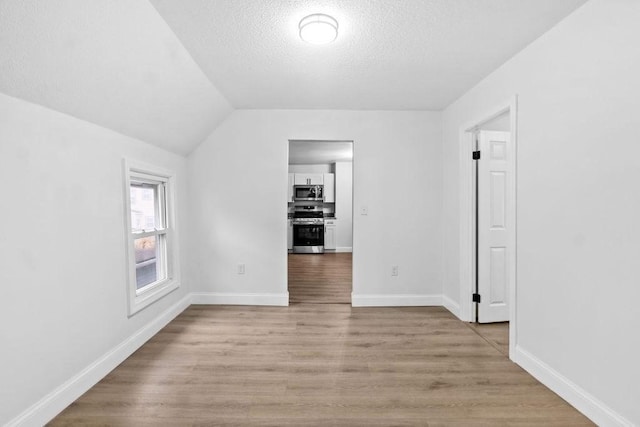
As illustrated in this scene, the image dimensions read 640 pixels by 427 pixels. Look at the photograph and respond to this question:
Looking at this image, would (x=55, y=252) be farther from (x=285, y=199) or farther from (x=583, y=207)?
(x=583, y=207)

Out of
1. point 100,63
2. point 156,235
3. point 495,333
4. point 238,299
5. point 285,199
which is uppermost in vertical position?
point 100,63

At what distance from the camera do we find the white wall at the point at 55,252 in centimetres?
153

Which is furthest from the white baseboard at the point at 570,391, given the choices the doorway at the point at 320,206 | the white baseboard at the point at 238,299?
the doorway at the point at 320,206

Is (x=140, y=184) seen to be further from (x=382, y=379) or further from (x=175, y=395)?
(x=382, y=379)

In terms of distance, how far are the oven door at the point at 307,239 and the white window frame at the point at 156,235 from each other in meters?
4.27

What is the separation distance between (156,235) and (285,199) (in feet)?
4.65

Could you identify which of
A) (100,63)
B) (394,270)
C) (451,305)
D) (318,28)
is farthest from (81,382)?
(451,305)

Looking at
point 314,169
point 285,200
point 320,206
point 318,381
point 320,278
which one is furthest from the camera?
point 314,169

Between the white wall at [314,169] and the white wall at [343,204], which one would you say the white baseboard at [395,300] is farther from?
the white wall at [314,169]

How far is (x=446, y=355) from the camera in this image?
2.47m

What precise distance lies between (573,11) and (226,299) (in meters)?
3.90

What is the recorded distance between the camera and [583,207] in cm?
177

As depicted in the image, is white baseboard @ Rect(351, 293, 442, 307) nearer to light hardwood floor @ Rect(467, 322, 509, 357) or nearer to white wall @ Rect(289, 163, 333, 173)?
light hardwood floor @ Rect(467, 322, 509, 357)

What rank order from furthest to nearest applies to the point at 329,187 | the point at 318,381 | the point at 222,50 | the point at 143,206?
the point at 329,187 → the point at 143,206 → the point at 222,50 → the point at 318,381
